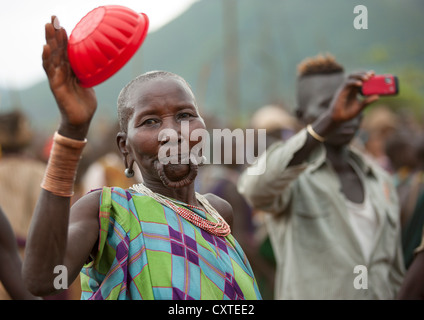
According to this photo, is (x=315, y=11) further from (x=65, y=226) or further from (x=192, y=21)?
(x=65, y=226)

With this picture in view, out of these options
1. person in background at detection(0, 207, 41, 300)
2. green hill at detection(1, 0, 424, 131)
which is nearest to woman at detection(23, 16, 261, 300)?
person in background at detection(0, 207, 41, 300)

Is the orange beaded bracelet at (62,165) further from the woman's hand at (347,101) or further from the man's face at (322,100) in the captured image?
the man's face at (322,100)

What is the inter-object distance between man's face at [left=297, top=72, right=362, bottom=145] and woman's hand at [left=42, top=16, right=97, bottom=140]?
8.60ft

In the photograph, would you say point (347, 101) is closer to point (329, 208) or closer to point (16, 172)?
point (329, 208)

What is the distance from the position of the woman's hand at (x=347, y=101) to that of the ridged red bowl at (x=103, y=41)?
2014 millimetres

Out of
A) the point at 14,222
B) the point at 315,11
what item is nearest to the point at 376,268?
the point at 14,222

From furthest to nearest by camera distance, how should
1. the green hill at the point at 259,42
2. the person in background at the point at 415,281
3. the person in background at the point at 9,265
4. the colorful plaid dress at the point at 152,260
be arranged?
1. the green hill at the point at 259,42
2. the person in background at the point at 415,281
3. the person in background at the point at 9,265
4. the colorful plaid dress at the point at 152,260

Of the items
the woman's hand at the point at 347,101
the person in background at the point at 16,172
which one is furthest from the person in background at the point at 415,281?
the person in background at the point at 16,172

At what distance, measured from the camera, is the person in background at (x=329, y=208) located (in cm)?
371

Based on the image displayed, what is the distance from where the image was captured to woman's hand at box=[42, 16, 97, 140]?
171cm

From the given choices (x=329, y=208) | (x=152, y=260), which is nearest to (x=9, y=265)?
(x=152, y=260)

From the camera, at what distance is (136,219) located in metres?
2.03
